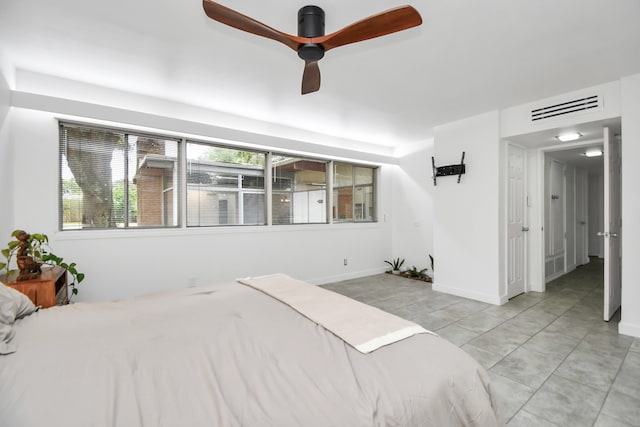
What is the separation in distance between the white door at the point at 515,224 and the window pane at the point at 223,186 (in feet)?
11.8

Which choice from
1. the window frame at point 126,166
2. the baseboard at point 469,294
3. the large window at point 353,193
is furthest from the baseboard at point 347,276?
the window frame at point 126,166

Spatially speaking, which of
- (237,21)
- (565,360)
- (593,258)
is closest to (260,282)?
(237,21)

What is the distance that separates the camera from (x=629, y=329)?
2.85 metres

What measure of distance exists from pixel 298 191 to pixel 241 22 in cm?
341

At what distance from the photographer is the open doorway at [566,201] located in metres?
3.21

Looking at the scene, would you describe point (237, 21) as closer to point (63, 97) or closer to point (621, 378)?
point (63, 97)

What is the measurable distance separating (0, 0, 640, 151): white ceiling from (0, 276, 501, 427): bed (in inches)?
77.5

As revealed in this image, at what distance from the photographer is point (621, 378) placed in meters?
2.15

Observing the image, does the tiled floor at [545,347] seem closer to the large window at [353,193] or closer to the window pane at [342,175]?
the large window at [353,193]

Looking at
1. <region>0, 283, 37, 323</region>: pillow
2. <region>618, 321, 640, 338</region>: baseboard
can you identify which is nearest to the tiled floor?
<region>618, 321, 640, 338</region>: baseboard

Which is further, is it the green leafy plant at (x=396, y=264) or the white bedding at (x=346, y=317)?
the green leafy plant at (x=396, y=264)

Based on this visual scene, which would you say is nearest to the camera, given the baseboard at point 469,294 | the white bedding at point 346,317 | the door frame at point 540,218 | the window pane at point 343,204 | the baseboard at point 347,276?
the white bedding at point 346,317

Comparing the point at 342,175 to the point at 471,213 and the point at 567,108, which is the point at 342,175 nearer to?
the point at 471,213

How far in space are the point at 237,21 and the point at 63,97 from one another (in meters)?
2.57
